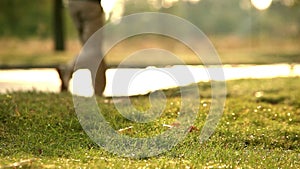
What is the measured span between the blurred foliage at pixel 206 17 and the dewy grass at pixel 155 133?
21.9 meters

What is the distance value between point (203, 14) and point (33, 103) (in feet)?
154

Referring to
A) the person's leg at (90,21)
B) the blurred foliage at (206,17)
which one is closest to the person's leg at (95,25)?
the person's leg at (90,21)

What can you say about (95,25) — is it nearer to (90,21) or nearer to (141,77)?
(90,21)

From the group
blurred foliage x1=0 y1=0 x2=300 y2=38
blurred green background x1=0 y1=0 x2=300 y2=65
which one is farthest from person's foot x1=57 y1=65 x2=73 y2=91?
blurred foliage x1=0 y1=0 x2=300 y2=38

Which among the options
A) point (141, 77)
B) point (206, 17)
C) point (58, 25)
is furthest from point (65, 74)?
point (206, 17)

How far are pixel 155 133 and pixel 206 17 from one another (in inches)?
1911

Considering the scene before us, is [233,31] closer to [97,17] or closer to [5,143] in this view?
[97,17]

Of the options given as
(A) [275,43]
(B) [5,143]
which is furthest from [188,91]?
(A) [275,43]

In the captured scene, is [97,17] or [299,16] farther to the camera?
[299,16]

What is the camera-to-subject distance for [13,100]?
1012 centimetres

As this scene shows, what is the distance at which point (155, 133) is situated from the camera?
848cm

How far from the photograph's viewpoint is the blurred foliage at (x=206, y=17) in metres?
38.2

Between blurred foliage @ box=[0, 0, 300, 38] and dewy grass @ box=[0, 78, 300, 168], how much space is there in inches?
860

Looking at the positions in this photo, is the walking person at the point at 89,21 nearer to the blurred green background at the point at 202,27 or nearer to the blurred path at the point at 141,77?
the blurred path at the point at 141,77
